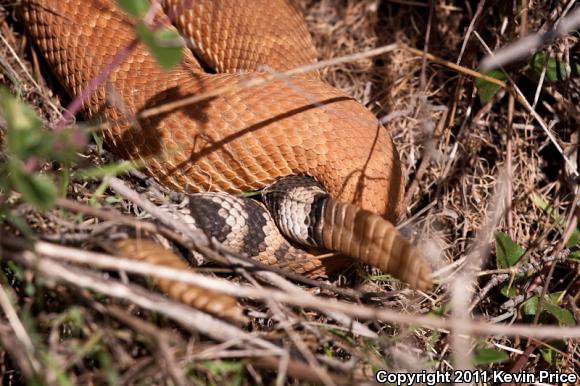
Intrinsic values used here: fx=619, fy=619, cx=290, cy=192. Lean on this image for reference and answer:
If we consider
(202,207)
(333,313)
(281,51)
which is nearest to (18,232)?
(202,207)

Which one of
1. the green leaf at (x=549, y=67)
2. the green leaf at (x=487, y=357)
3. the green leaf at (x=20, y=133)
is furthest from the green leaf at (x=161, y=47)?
the green leaf at (x=549, y=67)

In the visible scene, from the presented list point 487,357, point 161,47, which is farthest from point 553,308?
point 161,47

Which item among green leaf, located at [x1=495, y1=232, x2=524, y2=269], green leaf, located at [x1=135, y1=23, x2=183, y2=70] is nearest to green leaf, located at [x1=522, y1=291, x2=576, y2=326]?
green leaf, located at [x1=495, y1=232, x2=524, y2=269]

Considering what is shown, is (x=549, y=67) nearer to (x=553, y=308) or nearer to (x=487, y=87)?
(x=487, y=87)

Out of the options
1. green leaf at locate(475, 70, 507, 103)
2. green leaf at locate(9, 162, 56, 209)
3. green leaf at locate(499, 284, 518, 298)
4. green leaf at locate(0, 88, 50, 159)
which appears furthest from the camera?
green leaf at locate(475, 70, 507, 103)

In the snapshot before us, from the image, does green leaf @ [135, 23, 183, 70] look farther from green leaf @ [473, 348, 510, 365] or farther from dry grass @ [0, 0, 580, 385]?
green leaf @ [473, 348, 510, 365]

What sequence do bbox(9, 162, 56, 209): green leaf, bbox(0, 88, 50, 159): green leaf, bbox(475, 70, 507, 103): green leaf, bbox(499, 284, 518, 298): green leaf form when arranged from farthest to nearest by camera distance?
bbox(475, 70, 507, 103): green leaf, bbox(499, 284, 518, 298): green leaf, bbox(9, 162, 56, 209): green leaf, bbox(0, 88, 50, 159): green leaf
